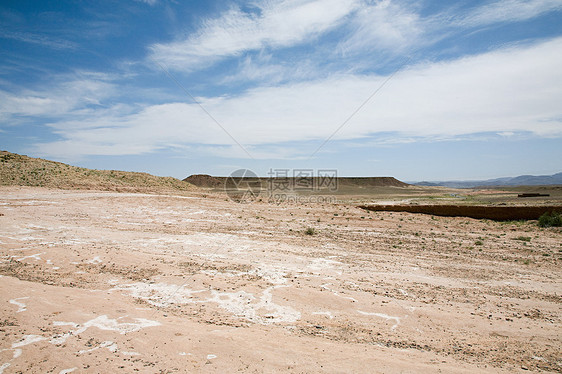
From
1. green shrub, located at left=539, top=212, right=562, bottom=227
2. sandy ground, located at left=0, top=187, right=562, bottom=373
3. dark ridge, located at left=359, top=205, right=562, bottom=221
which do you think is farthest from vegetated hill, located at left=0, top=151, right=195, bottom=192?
green shrub, located at left=539, top=212, right=562, bottom=227

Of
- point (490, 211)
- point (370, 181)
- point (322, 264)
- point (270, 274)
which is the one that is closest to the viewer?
point (270, 274)

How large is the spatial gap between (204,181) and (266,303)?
4627 inches

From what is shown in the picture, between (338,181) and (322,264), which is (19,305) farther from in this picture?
(338,181)

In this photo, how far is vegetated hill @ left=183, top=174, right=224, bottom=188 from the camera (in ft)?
390

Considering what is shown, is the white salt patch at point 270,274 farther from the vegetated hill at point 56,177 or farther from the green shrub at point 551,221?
the vegetated hill at point 56,177

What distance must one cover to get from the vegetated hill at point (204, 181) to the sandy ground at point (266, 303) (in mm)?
105489

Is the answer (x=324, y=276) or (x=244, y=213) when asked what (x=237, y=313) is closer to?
(x=324, y=276)

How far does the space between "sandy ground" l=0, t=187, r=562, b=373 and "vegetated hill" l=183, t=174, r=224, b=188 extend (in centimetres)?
10549

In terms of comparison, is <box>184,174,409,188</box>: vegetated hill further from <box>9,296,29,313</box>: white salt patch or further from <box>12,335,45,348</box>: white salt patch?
<box>12,335,45,348</box>: white salt patch

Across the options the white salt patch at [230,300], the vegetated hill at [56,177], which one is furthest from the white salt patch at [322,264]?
the vegetated hill at [56,177]

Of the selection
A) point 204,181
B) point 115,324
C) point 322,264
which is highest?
point 204,181

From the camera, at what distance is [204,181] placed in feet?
397

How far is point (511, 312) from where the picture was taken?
23.2 feet

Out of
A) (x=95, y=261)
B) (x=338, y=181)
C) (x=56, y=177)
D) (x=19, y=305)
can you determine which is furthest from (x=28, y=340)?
(x=338, y=181)
